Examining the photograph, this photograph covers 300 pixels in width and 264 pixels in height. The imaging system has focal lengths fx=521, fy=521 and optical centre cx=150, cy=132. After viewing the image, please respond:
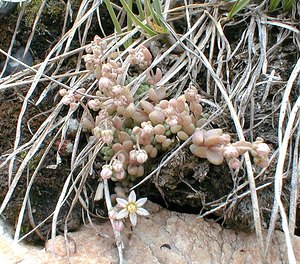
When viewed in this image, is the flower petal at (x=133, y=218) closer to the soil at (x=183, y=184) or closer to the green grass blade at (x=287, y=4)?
the soil at (x=183, y=184)

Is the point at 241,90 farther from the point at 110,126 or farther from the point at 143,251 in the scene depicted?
the point at 143,251

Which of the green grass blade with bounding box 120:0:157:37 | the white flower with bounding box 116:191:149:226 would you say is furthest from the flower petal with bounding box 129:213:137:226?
the green grass blade with bounding box 120:0:157:37

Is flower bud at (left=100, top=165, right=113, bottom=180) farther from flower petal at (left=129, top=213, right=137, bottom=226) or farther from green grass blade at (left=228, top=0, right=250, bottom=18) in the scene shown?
green grass blade at (left=228, top=0, right=250, bottom=18)

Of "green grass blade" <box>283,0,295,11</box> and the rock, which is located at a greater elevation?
"green grass blade" <box>283,0,295,11</box>

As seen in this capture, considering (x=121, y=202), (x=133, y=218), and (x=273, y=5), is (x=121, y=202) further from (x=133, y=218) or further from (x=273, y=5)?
(x=273, y=5)

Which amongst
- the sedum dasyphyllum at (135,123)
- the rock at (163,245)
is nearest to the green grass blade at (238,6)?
the sedum dasyphyllum at (135,123)

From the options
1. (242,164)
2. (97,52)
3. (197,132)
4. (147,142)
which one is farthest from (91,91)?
(242,164)
